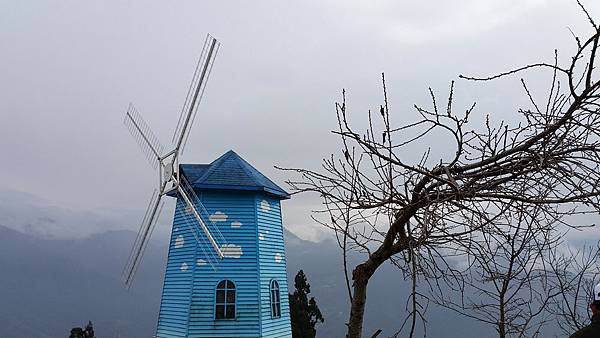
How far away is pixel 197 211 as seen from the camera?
11.2m

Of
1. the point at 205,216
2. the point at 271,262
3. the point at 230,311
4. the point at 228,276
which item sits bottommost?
the point at 230,311

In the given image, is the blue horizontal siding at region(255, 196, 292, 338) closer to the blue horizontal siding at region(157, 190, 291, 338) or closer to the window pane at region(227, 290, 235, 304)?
the blue horizontal siding at region(157, 190, 291, 338)

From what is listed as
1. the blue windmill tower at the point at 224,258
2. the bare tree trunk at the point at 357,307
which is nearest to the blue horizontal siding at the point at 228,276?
the blue windmill tower at the point at 224,258

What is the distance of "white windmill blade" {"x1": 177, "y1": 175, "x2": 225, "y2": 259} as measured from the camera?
1062 cm

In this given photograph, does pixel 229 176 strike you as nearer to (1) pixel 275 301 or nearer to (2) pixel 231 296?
(2) pixel 231 296

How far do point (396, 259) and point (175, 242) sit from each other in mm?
9685

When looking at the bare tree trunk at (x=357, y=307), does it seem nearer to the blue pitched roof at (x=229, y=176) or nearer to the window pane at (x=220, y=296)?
the window pane at (x=220, y=296)

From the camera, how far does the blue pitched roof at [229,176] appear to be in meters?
11.2

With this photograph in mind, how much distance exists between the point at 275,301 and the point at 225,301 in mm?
1229

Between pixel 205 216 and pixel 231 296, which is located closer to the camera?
pixel 231 296

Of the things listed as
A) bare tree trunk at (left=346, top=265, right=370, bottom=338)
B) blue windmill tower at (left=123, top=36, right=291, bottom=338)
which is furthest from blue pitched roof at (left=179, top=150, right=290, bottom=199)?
bare tree trunk at (left=346, top=265, right=370, bottom=338)

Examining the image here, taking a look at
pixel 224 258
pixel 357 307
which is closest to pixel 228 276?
pixel 224 258

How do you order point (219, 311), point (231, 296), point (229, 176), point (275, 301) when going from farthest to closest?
point (229, 176)
point (275, 301)
point (231, 296)
point (219, 311)

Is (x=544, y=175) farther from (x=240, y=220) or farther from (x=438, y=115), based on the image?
(x=240, y=220)
